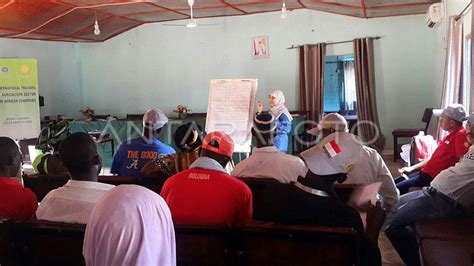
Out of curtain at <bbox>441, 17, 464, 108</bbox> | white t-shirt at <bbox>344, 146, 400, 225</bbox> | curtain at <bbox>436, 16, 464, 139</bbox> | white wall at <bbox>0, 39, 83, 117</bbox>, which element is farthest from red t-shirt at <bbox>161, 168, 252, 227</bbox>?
white wall at <bbox>0, 39, 83, 117</bbox>

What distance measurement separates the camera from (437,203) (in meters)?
2.84

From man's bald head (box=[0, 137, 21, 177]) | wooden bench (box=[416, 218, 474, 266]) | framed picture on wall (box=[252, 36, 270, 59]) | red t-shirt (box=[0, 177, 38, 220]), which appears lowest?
wooden bench (box=[416, 218, 474, 266])

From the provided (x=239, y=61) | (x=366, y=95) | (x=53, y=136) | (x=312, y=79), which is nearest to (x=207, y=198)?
(x=53, y=136)

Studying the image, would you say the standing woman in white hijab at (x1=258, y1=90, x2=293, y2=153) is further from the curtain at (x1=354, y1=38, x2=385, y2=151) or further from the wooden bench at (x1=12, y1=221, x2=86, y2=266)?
the wooden bench at (x1=12, y1=221, x2=86, y2=266)

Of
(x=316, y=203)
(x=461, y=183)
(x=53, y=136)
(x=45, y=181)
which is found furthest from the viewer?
(x=53, y=136)

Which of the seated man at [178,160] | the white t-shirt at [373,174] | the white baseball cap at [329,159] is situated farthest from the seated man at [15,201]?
the white t-shirt at [373,174]

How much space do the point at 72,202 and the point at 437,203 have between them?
218cm

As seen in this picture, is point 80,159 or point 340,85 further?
point 340,85

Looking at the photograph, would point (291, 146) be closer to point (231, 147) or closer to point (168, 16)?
point (168, 16)

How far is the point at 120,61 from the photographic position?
11.0 meters

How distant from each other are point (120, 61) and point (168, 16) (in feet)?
7.27

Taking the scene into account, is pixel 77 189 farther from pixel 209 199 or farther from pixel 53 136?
pixel 53 136

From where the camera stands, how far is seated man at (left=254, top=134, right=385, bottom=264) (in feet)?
5.94

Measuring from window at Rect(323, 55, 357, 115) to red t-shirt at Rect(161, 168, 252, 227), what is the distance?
7469 mm
